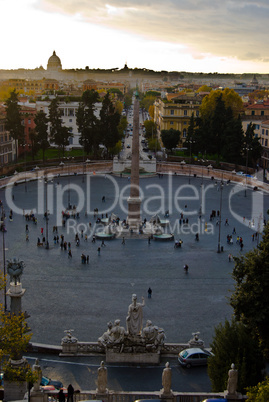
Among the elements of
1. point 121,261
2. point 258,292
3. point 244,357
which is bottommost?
point 121,261

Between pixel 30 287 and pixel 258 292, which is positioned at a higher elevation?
pixel 258 292

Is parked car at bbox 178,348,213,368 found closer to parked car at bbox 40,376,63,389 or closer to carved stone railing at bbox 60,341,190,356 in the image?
carved stone railing at bbox 60,341,190,356

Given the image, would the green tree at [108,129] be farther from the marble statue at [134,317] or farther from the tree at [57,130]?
the marble statue at [134,317]

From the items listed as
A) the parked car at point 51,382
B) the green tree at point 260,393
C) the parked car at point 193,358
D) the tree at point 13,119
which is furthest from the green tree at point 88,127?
the green tree at point 260,393

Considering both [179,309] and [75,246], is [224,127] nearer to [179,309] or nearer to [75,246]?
[75,246]

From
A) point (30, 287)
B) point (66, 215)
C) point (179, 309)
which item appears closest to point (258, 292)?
point (179, 309)

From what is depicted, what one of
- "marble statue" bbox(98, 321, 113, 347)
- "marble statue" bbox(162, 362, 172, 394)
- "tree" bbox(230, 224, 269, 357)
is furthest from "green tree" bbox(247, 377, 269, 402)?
"marble statue" bbox(98, 321, 113, 347)
